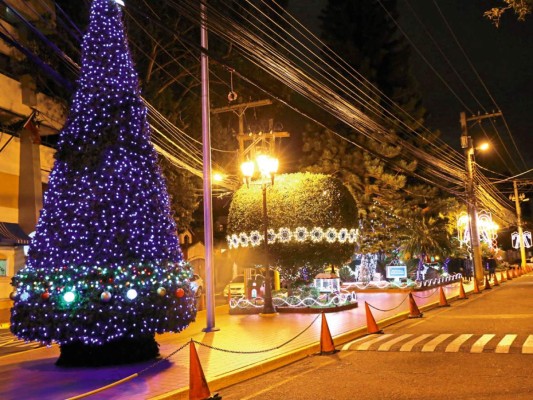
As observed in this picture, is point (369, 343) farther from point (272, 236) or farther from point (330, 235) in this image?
point (272, 236)

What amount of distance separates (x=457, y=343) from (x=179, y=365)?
5.65 meters

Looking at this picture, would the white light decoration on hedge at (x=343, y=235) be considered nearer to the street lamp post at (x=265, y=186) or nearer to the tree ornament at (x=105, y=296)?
the street lamp post at (x=265, y=186)

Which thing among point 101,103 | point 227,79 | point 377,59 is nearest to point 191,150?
point 227,79

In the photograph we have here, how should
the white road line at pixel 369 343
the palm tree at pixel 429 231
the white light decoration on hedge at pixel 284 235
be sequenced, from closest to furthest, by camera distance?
1. the white road line at pixel 369 343
2. the white light decoration on hedge at pixel 284 235
3. the palm tree at pixel 429 231

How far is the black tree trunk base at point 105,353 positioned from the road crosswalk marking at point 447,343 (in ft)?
13.5

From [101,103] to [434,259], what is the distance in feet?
105

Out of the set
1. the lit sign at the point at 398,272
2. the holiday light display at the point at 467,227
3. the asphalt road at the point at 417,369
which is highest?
the holiday light display at the point at 467,227

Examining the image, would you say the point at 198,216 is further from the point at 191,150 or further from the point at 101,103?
the point at 101,103

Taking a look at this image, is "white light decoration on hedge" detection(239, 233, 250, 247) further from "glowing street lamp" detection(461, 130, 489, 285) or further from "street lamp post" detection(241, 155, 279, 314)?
"glowing street lamp" detection(461, 130, 489, 285)

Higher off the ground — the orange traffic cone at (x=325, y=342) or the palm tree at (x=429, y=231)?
the palm tree at (x=429, y=231)

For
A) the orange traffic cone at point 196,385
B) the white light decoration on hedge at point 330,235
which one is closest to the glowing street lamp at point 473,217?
the white light decoration on hedge at point 330,235

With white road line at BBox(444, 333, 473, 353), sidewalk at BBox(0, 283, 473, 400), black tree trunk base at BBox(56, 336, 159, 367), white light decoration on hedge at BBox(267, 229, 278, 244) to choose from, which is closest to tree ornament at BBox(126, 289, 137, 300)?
black tree trunk base at BBox(56, 336, 159, 367)

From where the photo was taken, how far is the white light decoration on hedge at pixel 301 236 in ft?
68.3

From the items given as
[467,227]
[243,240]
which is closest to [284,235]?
[243,240]
